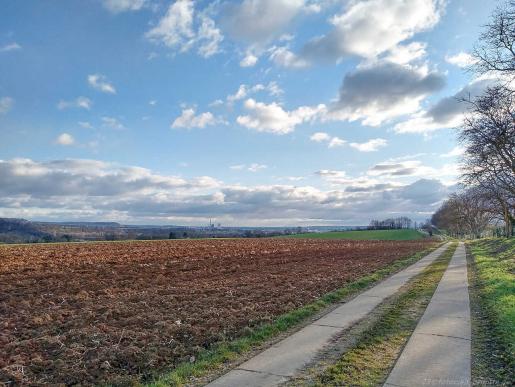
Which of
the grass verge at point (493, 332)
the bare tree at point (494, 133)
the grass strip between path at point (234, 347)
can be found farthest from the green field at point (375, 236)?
the grass strip between path at point (234, 347)

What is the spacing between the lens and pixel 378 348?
6.88m

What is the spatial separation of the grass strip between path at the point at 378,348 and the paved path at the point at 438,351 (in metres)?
0.16

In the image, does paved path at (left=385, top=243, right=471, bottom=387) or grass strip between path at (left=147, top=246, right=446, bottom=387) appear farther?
grass strip between path at (left=147, top=246, right=446, bottom=387)

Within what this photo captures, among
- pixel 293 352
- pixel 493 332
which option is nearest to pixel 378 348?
pixel 293 352

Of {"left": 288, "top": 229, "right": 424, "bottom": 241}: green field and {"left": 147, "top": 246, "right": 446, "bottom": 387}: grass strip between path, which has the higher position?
{"left": 147, "top": 246, "right": 446, "bottom": 387}: grass strip between path

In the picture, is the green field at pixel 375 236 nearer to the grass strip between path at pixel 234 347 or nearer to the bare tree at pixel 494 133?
the bare tree at pixel 494 133

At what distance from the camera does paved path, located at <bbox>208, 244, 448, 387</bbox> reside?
17.9ft

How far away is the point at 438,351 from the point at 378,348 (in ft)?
3.16

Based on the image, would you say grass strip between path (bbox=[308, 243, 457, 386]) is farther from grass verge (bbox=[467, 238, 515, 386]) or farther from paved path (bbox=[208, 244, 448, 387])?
grass verge (bbox=[467, 238, 515, 386])

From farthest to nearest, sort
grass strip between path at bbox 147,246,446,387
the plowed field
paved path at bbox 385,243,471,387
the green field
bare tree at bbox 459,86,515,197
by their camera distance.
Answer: the green field → bare tree at bbox 459,86,515,197 → the plowed field → grass strip between path at bbox 147,246,446,387 → paved path at bbox 385,243,471,387

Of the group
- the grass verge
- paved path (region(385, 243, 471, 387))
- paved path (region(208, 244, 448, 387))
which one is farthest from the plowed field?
the grass verge

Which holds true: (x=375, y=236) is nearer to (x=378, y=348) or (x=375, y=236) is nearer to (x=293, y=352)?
(x=378, y=348)

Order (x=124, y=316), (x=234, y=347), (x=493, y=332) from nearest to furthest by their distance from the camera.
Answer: (x=234, y=347) → (x=493, y=332) → (x=124, y=316)

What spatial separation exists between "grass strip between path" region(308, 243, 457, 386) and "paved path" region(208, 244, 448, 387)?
1.59ft
